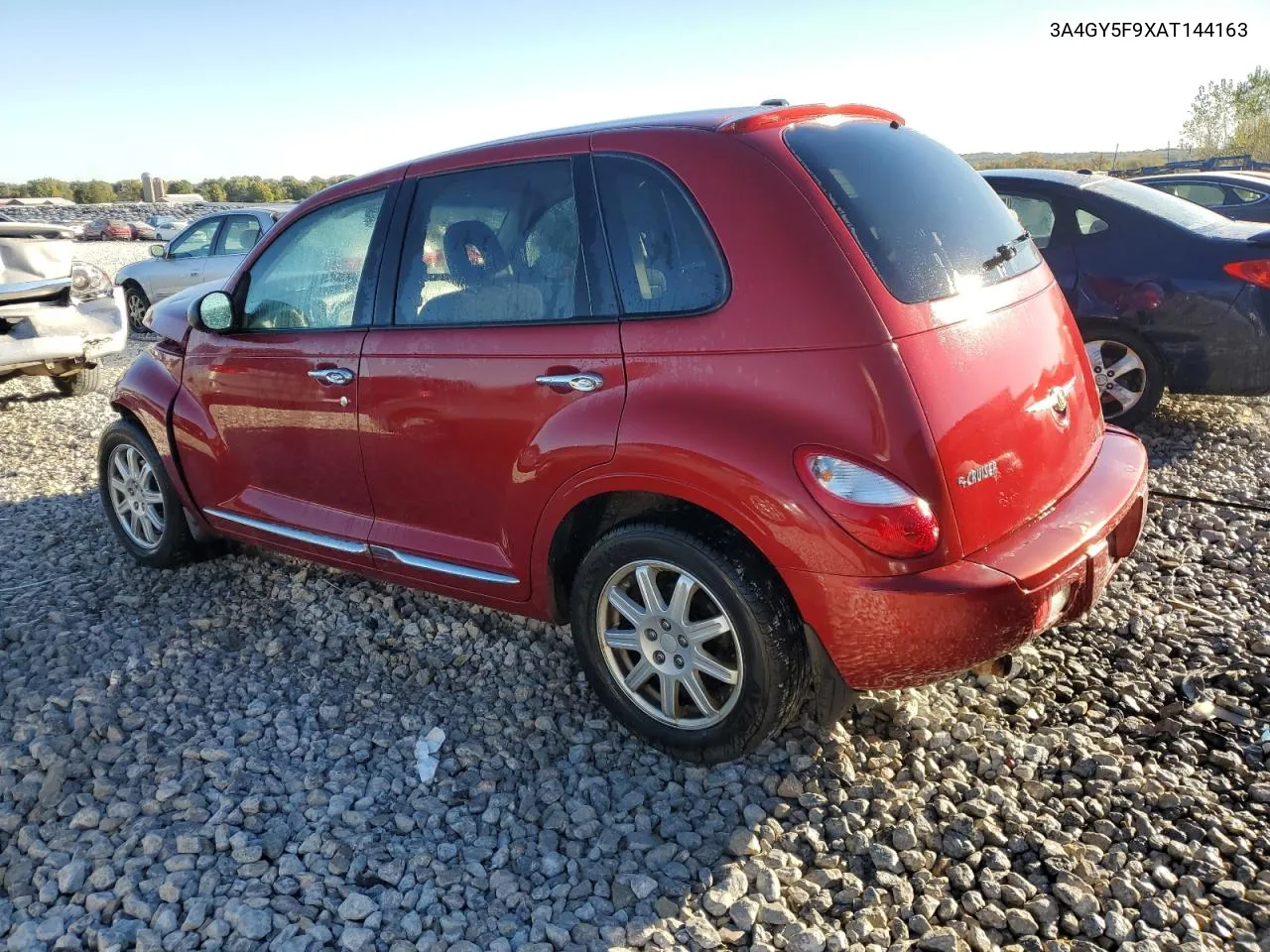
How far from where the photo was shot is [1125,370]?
620 centimetres

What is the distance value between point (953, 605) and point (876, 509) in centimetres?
32

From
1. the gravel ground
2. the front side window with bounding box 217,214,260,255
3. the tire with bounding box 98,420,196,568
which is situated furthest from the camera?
the front side window with bounding box 217,214,260,255

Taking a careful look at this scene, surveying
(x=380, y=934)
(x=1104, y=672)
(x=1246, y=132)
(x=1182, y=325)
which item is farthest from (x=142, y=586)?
(x=1246, y=132)

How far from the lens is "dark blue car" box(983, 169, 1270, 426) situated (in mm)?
5820

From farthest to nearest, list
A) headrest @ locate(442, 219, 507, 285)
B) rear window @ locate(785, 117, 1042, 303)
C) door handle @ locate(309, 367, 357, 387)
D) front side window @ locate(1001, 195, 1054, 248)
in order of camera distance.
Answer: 1. front side window @ locate(1001, 195, 1054, 248)
2. door handle @ locate(309, 367, 357, 387)
3. headrest @ locate(442, 219, 507, 285)
4. rear window @ locate(785, 117, 1042, 303)

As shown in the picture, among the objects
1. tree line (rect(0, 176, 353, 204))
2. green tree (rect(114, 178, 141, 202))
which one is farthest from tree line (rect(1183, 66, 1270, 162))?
green tree (rect(114, 178, 141, 202))

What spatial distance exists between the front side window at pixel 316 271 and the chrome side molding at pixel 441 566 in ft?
2.85

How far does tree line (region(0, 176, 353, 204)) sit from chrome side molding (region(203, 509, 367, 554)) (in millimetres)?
52929

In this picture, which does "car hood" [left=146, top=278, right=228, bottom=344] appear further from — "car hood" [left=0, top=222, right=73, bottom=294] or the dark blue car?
the dark blue car

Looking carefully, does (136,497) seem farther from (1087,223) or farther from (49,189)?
(49,189)

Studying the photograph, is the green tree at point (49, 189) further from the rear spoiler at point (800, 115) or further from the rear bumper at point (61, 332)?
the rear spoiler at point (800, 115)

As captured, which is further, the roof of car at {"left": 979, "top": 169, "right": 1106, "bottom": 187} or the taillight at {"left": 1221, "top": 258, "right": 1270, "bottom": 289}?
the roof of car at {"left": 979, "top": 169, "right": 1106, "bottom": 187}

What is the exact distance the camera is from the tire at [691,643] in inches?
109

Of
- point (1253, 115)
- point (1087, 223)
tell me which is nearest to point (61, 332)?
point (1087, 223)
